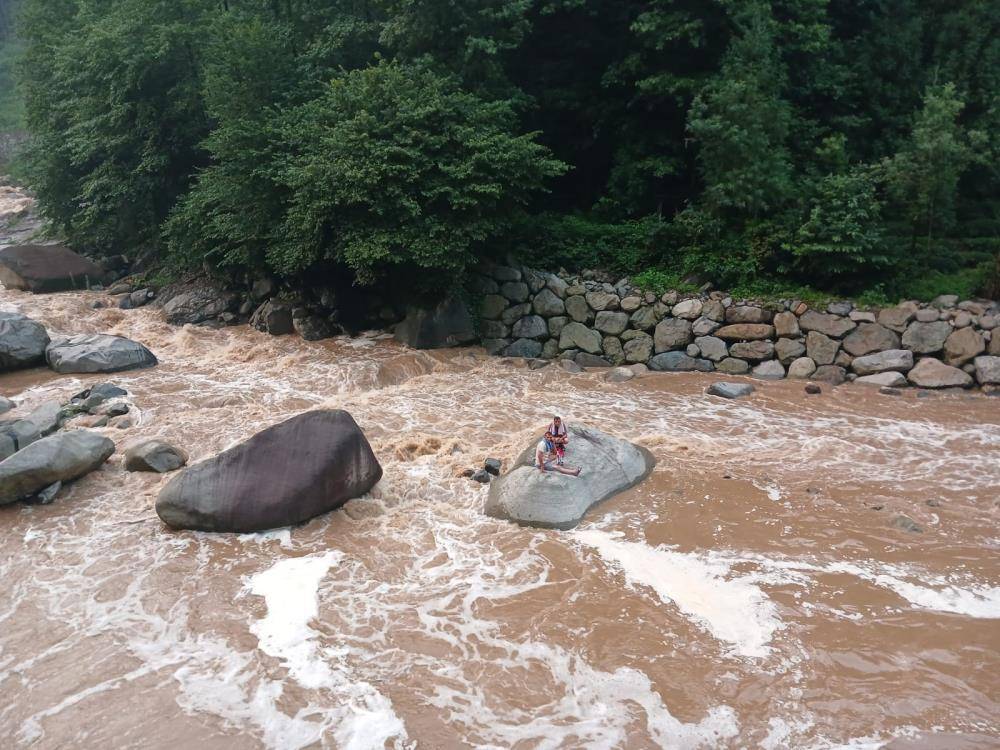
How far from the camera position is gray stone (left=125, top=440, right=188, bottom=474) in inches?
396

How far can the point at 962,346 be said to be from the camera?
12844 mm

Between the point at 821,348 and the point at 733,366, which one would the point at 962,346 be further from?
the point at 733,366

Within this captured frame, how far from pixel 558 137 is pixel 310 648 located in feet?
50.5

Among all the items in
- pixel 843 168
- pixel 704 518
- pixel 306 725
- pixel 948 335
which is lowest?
pixel 306 725

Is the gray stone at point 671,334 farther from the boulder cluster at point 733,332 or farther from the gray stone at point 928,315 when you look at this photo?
the gray stone at point 928,315

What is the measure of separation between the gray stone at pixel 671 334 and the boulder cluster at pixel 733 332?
2 cm

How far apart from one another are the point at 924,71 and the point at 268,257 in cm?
1529

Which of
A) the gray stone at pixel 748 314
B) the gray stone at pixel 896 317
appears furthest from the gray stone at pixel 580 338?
the gray stone at pixel 896 317

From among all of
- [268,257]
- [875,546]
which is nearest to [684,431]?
[875,546]

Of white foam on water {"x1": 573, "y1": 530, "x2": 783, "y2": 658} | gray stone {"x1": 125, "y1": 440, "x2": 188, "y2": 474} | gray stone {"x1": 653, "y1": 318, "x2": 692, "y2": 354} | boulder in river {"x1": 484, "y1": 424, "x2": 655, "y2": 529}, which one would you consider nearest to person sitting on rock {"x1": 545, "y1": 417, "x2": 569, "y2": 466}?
boulder in river {"x1": 484, "y1": 424, "x2": 655, "y2": 529}

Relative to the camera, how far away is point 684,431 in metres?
11.5

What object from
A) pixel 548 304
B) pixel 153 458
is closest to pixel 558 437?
pixel 153 458

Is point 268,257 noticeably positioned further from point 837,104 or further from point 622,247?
point 837,104

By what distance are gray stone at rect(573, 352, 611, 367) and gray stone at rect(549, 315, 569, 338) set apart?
731 mm
